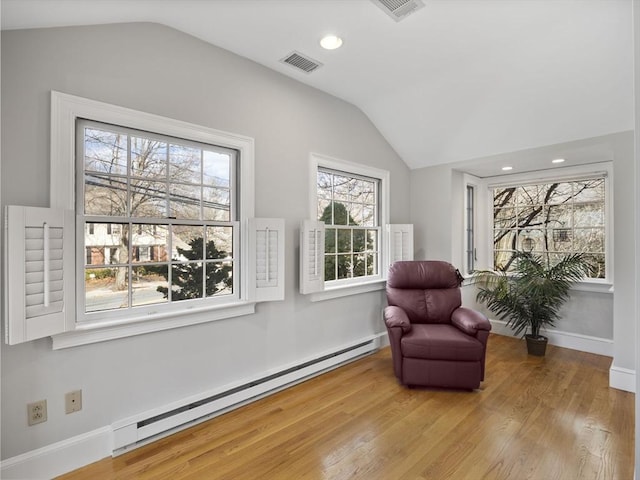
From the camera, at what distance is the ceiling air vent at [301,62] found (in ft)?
8.50

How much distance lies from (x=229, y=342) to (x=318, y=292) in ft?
3.10

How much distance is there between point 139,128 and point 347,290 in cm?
232

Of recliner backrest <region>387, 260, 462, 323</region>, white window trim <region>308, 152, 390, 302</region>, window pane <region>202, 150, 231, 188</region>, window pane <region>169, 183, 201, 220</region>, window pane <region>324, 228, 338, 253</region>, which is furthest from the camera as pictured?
window pane <region>324, 228, 338, 253</region>

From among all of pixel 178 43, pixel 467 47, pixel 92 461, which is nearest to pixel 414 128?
pixel 467 47

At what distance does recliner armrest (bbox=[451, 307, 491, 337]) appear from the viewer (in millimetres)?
2736

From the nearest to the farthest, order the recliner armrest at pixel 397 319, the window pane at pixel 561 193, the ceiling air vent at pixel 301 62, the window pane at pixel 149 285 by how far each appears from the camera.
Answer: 1. the window pane at pixel 149 285
2. the ceiling air vent at pixel 301 62
3. the recliner armrest at pixel 397 319
4. the window pane at pixel 561 193

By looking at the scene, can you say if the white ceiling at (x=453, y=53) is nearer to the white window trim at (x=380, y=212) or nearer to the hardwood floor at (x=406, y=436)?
the white window trim at (x=380, y=212)

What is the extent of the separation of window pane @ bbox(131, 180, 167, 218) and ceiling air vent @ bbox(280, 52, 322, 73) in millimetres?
1430

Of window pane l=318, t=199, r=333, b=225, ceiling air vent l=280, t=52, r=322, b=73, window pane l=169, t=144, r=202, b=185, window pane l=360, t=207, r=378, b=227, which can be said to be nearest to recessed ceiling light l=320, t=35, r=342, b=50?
ceiling air vent l=280, t=52, r=322, b=73

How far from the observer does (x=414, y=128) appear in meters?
3.70

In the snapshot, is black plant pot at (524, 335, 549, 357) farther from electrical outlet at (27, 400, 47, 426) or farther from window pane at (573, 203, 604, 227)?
electrical outlet at (27, 400, 47, 426)

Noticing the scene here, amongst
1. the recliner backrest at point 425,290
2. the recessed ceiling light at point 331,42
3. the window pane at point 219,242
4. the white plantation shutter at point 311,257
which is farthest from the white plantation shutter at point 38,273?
the recliner backrest at point 425,290

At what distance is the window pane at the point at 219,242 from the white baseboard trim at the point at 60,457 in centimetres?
127

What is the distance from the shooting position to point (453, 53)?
260cm
